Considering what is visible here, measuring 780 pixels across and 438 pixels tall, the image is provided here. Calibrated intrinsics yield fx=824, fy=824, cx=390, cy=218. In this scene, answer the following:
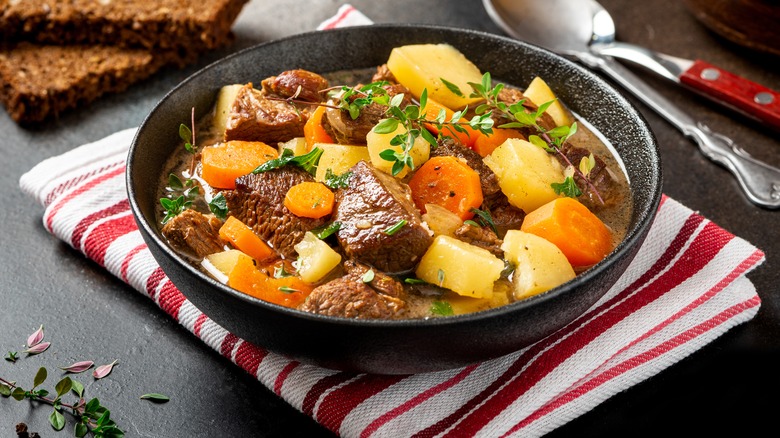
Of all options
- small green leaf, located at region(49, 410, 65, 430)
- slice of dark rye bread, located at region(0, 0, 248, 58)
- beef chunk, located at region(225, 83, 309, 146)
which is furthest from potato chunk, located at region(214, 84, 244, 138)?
small green leaf, located at region(49, 410, 65, 430)

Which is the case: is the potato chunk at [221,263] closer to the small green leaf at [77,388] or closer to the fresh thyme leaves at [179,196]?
the fresh thyme leaves at [179,196]

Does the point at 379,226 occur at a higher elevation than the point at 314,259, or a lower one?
higher

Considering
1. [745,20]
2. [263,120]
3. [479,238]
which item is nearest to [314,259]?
[479,238]

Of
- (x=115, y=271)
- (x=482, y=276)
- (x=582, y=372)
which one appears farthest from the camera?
(x=115, y=271)

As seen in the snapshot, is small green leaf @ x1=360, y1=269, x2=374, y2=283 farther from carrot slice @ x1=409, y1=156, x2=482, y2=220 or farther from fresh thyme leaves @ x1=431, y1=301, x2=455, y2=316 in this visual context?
carrot slice @ x1=409, y1=156, x2=482, y2=220

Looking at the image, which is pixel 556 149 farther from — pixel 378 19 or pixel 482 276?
pixel 378 19

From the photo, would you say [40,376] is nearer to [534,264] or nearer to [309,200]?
[309,200]

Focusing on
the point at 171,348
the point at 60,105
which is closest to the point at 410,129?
the point at 171,348
